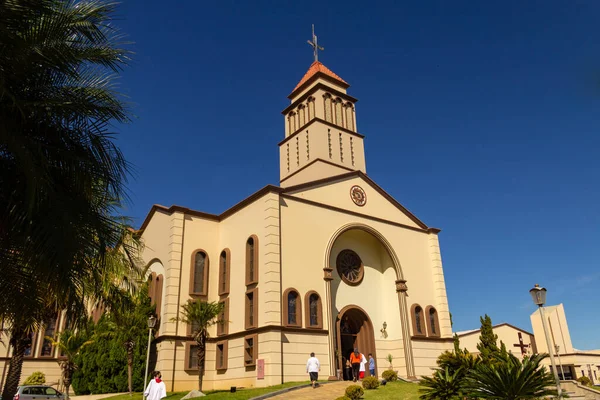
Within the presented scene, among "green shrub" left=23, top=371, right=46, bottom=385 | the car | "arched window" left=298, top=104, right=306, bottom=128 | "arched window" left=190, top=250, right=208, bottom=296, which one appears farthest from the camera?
"arched window" left=298, top=104, right=306, bottom=128

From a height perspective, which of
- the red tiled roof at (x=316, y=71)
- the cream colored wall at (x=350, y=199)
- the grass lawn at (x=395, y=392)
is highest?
the red tiled roof at (x=316, y=71)

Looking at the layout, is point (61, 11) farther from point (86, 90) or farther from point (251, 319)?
point (251, 319)

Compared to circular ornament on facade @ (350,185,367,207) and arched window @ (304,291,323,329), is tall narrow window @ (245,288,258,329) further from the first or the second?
circular ornament on facade @ (350,185,367,207)

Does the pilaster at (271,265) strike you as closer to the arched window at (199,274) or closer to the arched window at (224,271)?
the arched window at (224,271)

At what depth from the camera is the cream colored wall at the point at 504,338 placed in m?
40.2

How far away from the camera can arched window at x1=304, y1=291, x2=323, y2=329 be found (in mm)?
23552

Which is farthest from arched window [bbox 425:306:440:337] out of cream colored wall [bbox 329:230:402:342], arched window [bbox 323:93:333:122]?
arched window [bbox 323:93:333:122]

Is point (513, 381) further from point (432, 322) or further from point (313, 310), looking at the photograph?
point (432, 322)

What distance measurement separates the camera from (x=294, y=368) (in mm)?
22109

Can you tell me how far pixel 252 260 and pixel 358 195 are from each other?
25.6 ft

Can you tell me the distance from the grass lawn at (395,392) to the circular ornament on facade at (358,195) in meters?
10.7

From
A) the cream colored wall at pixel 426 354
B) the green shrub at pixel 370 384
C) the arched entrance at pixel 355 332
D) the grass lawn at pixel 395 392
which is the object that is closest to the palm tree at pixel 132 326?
the arched entrance at pixel 355 332

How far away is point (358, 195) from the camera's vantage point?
94.2ft

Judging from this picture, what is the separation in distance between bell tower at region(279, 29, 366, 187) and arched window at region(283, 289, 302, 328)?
915cm
